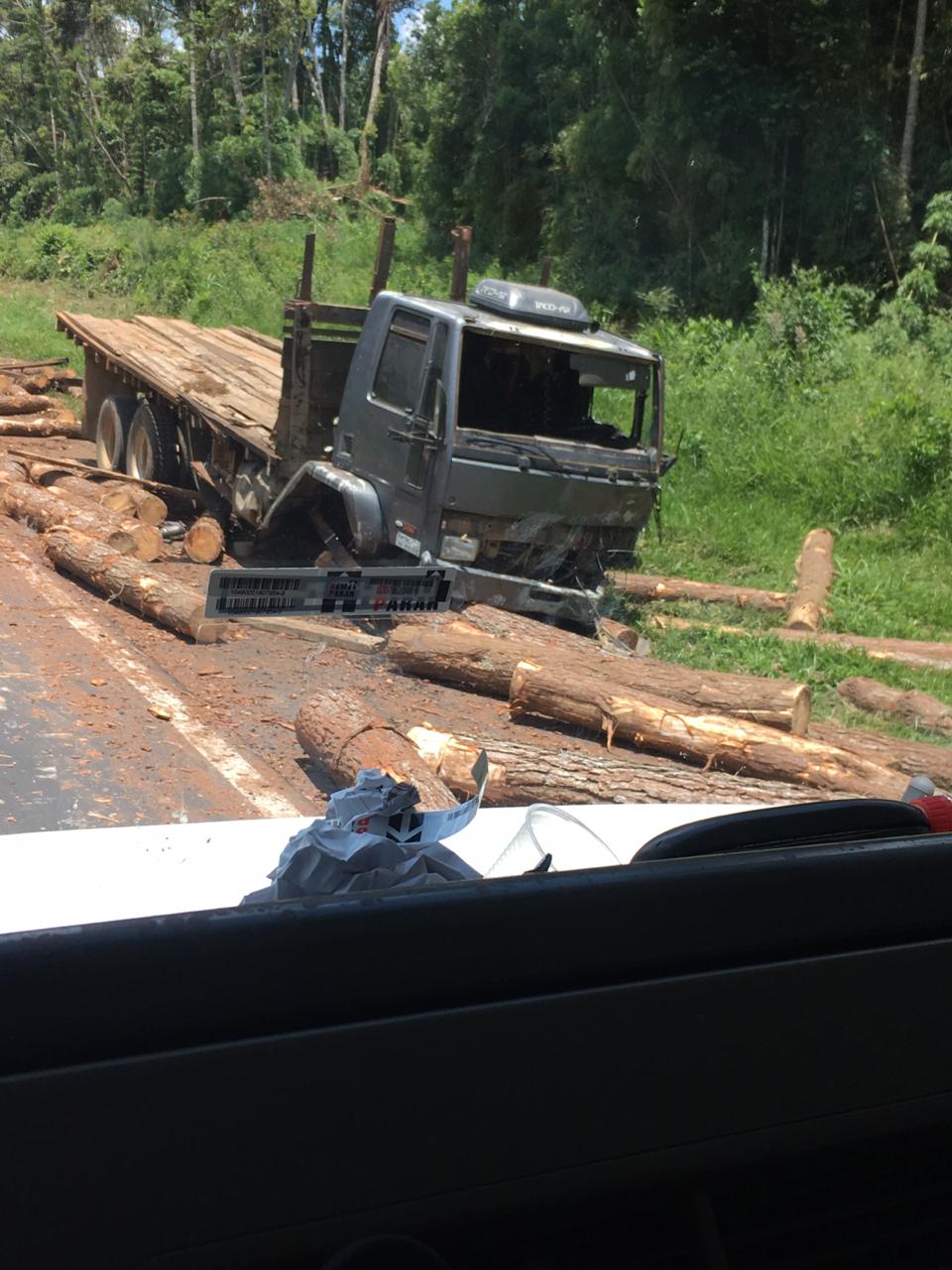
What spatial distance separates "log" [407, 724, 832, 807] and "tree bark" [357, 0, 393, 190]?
26.5 metres

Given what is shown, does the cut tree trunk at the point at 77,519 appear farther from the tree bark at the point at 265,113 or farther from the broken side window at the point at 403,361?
the tree bark at the point at 265,113

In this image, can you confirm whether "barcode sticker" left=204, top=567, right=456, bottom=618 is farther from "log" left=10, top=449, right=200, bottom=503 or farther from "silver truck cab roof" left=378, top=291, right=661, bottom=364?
"log" left=10, top=449, right=200, bottom=503

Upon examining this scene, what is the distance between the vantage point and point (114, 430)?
11812mm

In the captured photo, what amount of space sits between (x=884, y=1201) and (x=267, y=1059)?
674 mm

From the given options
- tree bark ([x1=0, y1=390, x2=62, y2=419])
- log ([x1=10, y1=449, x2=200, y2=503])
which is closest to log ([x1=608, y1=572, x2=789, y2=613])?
log ([x1=10, y1=449, x2=200, y2=503])

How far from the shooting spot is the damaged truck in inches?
295

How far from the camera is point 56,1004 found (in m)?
0.96

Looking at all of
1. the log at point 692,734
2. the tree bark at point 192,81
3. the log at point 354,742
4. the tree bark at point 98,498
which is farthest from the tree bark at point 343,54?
the log at point 354,742

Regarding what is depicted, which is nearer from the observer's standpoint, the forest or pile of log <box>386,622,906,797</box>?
pile of log <box>386,622,906,797</box>

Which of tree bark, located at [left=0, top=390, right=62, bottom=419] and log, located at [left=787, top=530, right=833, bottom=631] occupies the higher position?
tree bark, located at [left=0, top=390, right=62, bottom=419]

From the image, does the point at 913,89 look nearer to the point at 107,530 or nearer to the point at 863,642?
the point at 863,642

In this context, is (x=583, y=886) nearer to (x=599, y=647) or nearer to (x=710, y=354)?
(x=599, y=647)

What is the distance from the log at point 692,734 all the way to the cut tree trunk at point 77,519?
3646 mm

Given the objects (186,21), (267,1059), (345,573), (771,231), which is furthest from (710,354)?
(186,21)
